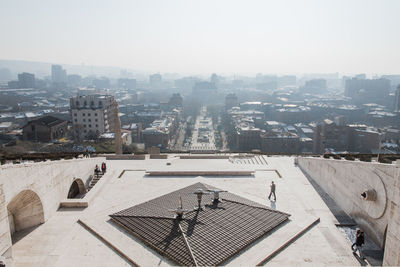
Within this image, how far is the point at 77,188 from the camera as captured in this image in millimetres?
19672

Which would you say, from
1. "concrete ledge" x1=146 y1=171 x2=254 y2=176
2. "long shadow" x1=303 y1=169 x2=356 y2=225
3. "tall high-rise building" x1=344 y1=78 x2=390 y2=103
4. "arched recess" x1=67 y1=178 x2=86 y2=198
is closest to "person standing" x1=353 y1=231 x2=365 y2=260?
"long shadow" x1=303 y1=169 x2=356 y2=225

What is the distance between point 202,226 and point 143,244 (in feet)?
8.01

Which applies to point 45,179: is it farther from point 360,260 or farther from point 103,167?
point 360,260

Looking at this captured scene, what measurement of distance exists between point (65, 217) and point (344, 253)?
489 inches

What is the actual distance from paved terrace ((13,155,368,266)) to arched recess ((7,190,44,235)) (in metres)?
0.51

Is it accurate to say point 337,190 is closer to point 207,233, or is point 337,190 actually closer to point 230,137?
point 207,233

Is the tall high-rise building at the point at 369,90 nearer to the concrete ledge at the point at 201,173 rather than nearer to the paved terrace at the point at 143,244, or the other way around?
the concrete ledge at the point at 201,173

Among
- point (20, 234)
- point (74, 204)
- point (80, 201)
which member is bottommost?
point (20, 234)

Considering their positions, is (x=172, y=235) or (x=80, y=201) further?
(x=80, y=201)

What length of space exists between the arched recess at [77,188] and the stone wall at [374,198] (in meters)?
14.9

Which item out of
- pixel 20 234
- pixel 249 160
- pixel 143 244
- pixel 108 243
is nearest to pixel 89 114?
pixel 249 160

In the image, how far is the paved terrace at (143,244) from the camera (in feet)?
37.4

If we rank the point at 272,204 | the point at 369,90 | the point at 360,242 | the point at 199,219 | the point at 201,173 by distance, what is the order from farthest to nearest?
the point at 369,90
the point at 201,173
the point at 272,204
the point at 199,219
the point at 360,242

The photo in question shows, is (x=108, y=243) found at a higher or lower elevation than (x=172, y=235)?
lower
